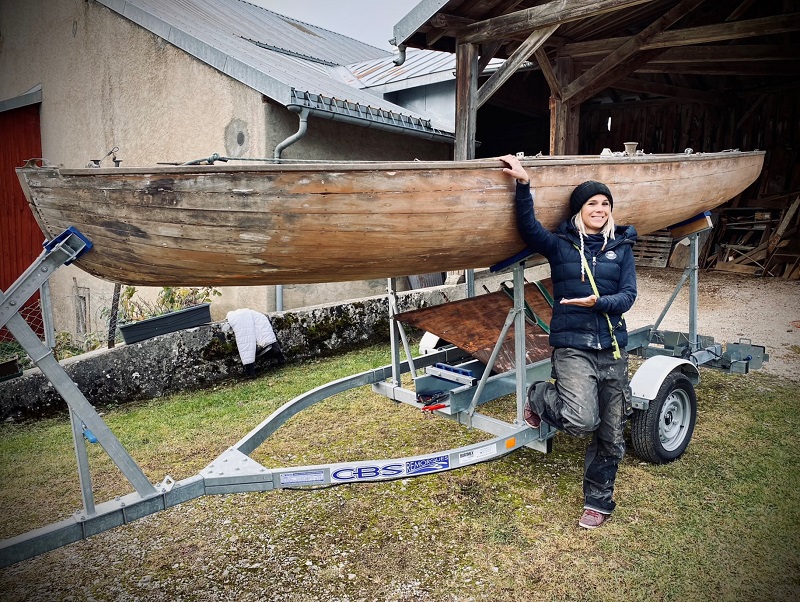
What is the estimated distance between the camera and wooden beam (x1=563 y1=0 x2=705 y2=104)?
6.81 m

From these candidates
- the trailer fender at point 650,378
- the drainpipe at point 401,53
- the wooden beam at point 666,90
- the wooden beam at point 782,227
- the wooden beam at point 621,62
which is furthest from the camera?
the wooden beam at point 782,227

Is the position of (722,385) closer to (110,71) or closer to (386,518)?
(386,518)

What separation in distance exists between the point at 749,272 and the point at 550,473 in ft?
31.0

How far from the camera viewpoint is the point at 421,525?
124 inches

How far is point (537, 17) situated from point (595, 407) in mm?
5310

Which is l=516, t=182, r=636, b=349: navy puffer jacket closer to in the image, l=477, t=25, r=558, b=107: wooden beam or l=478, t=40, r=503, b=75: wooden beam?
l=477, t=25, r=558, b=107: wooden beam

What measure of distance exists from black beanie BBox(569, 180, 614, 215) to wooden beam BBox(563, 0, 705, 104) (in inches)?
191

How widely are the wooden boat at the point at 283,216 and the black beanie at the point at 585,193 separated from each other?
96mm

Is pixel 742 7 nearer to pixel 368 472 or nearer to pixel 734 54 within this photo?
pixel 734 54

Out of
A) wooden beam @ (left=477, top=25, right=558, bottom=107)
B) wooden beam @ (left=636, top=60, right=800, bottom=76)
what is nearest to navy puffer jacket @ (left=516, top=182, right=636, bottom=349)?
wooden beam @ (left=477, top=25, right=558, bottom=107)

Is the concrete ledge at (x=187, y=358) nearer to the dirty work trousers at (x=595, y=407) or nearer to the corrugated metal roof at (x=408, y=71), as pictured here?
the dirty work trousers at (x=595, y=407)

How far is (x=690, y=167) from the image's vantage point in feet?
13.5

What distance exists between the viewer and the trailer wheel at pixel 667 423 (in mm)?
3639

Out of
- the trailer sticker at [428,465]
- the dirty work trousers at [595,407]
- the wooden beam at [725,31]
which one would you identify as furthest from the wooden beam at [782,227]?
the trailer sticker at [428,465]
